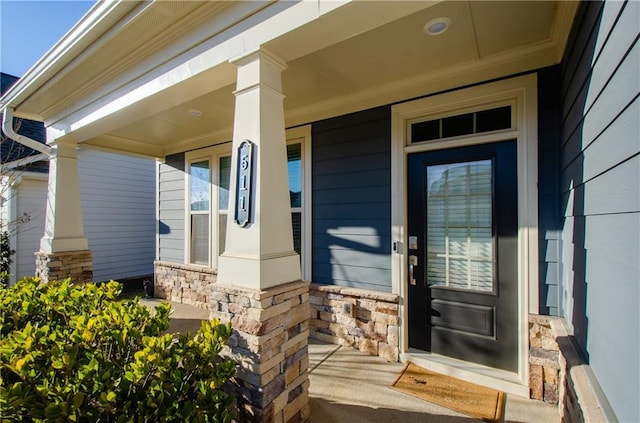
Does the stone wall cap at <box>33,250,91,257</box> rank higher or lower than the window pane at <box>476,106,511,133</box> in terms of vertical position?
lower

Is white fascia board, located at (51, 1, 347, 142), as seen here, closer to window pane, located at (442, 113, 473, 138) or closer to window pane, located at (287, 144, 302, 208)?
window pane, located at (287, 144, 302, 208)

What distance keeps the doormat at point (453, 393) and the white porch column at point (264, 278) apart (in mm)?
948

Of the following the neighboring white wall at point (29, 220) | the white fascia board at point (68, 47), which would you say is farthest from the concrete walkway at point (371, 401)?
the neighboring white wall at point (29, 220)

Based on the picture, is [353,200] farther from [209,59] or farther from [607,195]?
[607,195]

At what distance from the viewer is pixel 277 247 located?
6.62 ft

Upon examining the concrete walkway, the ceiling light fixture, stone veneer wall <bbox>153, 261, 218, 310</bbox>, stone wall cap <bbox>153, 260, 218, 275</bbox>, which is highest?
the ceiling light fixture

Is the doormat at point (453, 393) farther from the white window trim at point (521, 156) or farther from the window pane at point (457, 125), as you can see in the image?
the window pane at point (457, 125)

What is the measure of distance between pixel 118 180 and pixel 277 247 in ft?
22.2

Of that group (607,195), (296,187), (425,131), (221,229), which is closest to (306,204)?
(296,187)

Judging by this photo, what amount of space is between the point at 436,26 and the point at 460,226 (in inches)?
64.2

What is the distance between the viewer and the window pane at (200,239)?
4887mm

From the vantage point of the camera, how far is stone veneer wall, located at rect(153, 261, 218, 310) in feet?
15.4

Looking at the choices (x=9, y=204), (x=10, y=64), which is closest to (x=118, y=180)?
(x=9, y=204)

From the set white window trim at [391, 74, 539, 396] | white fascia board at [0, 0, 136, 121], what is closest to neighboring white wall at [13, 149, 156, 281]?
white fascia board at [0, 0, 136, 121]
